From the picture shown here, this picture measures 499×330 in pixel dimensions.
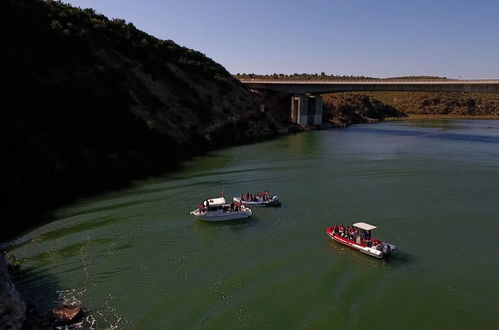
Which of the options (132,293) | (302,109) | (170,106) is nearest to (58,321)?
(132,293)

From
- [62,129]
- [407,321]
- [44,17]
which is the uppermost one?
[44,17]

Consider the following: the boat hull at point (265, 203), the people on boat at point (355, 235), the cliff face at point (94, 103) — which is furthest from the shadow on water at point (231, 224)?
the cliff face at point (94, 103)

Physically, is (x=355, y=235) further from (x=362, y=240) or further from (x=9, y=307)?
(x=9, y=307)

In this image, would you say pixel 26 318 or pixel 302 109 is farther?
pixel 302 109

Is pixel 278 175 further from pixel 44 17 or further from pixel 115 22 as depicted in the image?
pixel 115 22

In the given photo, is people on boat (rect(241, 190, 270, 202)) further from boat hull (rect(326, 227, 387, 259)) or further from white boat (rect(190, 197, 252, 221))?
boat hull (rect(326, 227, 387, 259))
